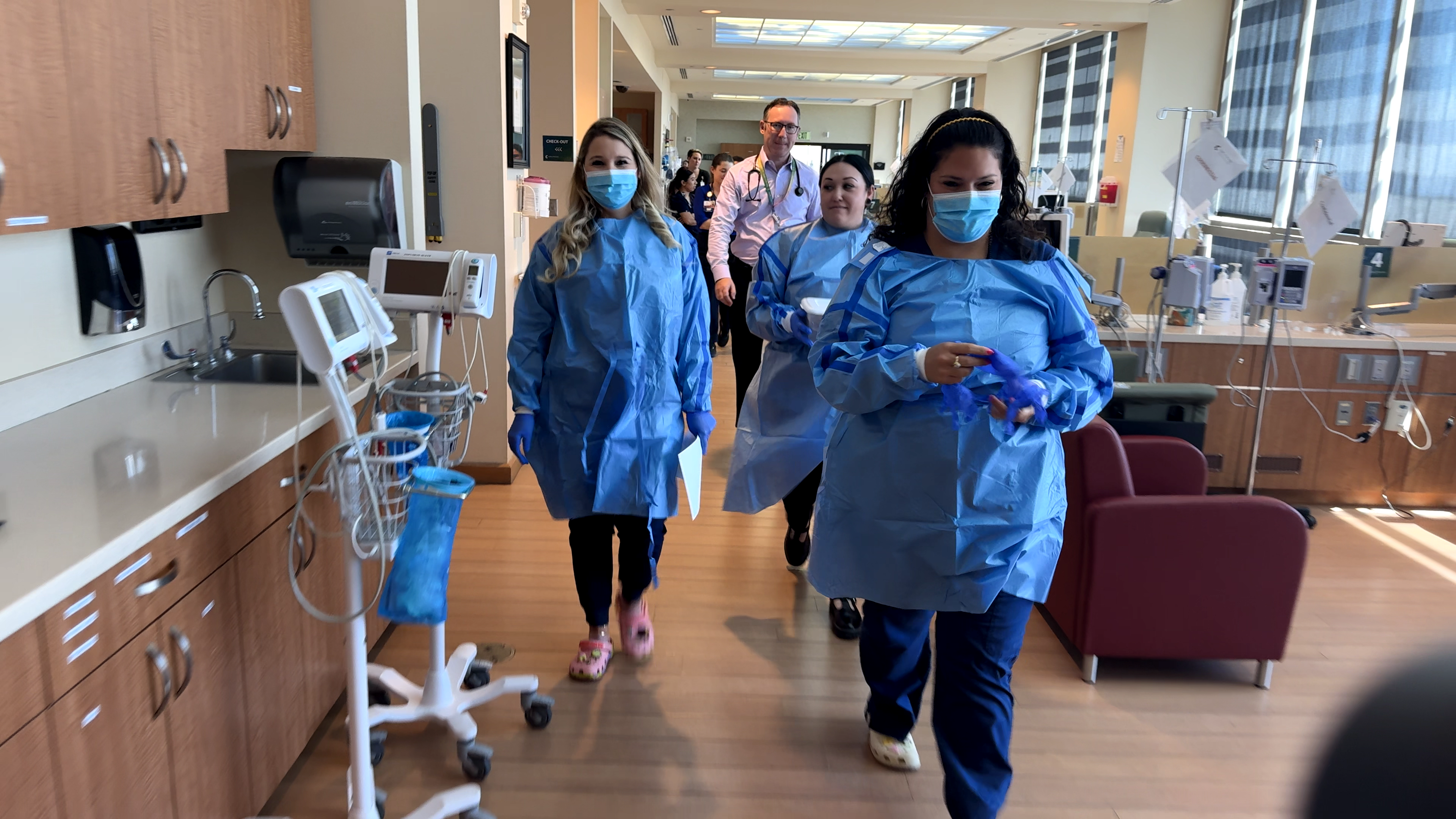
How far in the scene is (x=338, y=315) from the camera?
5.45 feet

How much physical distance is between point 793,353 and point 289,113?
155cm

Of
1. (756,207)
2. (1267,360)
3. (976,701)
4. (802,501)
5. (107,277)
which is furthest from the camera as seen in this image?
(756,207)

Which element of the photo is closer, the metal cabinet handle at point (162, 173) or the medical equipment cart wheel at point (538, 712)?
the metal cabinet handle at point (162, 173)

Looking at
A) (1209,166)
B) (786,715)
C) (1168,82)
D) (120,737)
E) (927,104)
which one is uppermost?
(927,104)

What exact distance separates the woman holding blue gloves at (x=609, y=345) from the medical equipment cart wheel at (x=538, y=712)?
439mm

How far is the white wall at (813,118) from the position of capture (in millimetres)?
21375

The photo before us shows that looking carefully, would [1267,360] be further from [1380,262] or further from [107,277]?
[107,277]

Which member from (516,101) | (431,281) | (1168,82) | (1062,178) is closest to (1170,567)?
(431,281)

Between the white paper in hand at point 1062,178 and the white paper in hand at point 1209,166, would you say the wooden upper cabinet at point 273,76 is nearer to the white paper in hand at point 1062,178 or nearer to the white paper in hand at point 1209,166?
the white paper in hand at point 1209,166

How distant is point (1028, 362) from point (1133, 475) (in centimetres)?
132

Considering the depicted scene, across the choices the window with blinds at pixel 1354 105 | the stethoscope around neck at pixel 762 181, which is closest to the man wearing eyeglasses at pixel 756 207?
the stethoscope around neck at pixel 762 181

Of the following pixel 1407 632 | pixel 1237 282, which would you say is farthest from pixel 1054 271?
pixel 1237 282

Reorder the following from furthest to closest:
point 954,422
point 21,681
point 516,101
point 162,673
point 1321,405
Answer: point 1321,405
point 516,101
point 954,422
point 162,673
point 21,681

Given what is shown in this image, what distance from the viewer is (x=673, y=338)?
2.39 m
